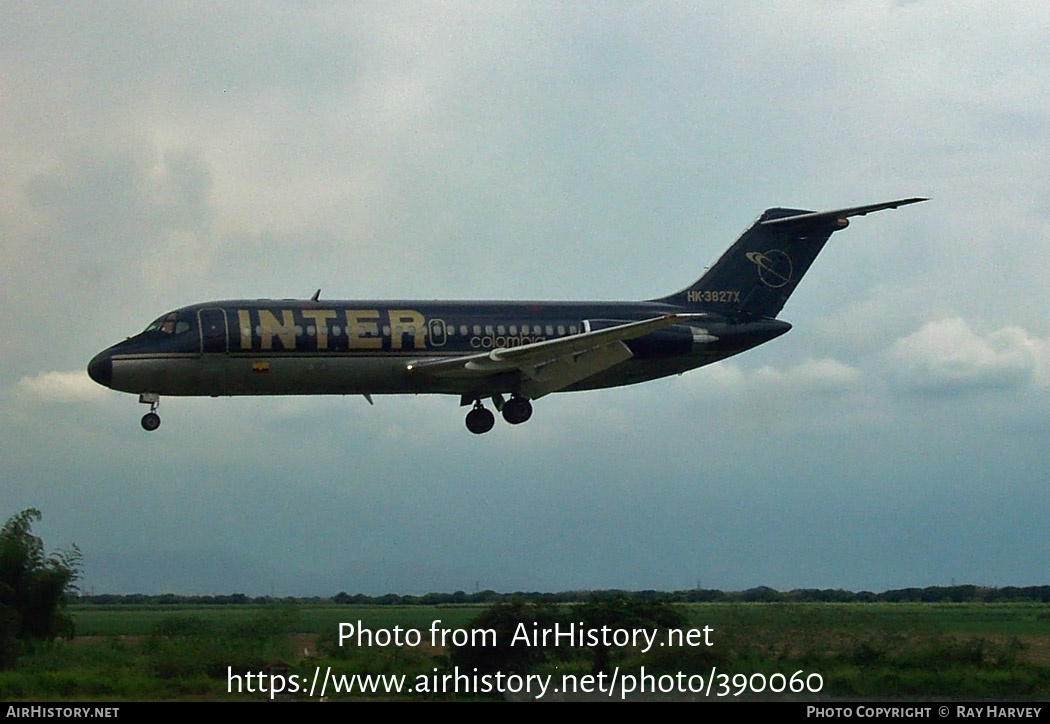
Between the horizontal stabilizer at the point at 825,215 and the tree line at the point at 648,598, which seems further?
the horizontal stabilizer at the point at 825,215

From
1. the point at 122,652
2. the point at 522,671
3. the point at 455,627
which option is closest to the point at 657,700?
the point at 522,671

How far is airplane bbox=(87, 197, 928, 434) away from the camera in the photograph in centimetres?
4569

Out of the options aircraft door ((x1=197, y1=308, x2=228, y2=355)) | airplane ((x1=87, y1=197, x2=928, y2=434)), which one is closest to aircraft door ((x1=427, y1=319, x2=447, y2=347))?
airplane ((x1=87, y1=197, x2=928, y2=434))

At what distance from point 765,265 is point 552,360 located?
9.81 meters

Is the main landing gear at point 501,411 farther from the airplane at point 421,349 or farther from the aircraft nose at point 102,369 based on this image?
the aircraft nose at point 102,369

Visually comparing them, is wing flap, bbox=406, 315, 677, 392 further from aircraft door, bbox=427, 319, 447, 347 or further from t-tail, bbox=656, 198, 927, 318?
t-tail, bbox=656, 198, 927, 318

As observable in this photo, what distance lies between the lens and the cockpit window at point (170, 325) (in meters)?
45.7

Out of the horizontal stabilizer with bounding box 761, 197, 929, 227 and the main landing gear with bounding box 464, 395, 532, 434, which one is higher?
the horizontal stabilizer with bounding box 761, 197, 929, 227

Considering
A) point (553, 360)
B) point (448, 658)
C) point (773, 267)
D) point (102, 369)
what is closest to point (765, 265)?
point (773, 267)

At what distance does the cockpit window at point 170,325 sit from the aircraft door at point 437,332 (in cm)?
717

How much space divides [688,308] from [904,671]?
23420mm

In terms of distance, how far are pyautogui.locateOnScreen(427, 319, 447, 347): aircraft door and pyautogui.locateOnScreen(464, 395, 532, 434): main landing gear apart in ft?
10.3

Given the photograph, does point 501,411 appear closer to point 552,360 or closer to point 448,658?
point 552,360

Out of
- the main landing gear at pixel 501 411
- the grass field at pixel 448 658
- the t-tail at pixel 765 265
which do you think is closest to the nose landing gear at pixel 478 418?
the main landing gear at pixel 501 411
